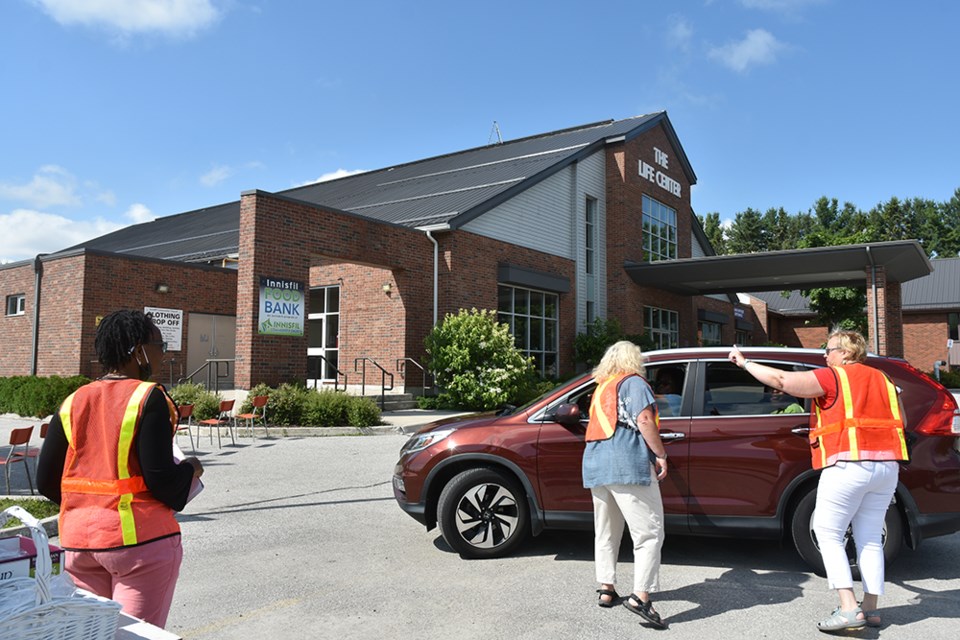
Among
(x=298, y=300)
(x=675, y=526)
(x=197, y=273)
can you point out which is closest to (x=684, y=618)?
(x=675, y=526)

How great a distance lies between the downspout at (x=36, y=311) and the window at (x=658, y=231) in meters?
19.9

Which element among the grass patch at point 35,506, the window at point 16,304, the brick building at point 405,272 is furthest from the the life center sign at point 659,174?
the grass patch at point 35,506

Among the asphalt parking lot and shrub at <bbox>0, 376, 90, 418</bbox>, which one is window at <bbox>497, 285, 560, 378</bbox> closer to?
shrub at <bbox>0, 376, 90, 418</bbox>

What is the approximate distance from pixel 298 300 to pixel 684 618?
12.9 meters

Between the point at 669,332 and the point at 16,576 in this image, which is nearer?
the point at 16,576

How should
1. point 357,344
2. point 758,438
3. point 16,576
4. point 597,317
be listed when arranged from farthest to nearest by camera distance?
point 597,317
point 357,344
point 758,438
point 16,576

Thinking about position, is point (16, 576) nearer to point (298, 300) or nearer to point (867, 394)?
point (867, 394)

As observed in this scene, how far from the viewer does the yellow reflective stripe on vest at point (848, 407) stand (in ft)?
13.1

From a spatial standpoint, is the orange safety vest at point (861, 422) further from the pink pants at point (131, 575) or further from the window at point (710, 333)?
the window at point (710, 333)

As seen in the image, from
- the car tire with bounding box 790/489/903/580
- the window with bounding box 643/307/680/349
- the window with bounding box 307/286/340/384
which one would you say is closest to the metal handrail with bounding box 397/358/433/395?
the window with bounding box 307/286/340/384

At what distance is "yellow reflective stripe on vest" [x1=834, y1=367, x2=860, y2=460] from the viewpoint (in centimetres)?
401

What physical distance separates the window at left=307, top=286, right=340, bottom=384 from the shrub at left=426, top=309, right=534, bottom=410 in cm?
415

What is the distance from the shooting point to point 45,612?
167cm

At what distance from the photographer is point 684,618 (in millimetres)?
4297
